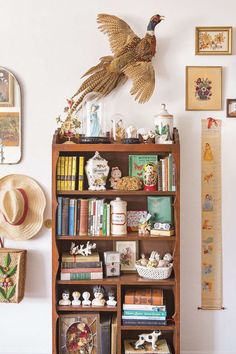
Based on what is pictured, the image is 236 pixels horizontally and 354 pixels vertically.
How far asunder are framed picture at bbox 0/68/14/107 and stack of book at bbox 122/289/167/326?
1.27 meters

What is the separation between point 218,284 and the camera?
8.36 ft

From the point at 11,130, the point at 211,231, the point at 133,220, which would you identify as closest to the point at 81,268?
the point at 133,220

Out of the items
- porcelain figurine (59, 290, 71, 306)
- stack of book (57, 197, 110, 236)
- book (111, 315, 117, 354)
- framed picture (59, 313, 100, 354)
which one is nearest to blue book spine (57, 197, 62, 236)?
stack of book (57, 197, 110, 236)

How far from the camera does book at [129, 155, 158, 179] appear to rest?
2.45 meters

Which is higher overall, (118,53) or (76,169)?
(118,53)

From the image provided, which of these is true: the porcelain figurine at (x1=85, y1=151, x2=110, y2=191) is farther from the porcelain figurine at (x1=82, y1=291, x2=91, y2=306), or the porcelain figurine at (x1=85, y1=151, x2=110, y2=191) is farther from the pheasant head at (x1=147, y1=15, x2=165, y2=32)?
the pheasant head at (x1=147, y1=15, x2=165, y2=32)

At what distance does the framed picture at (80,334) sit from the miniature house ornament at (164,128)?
1.00 m

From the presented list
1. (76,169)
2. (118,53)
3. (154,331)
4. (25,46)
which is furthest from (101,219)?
(25,46)

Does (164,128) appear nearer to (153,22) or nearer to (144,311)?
(153,22)

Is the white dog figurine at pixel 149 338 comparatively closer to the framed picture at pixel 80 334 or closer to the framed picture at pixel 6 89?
the framed picture at pixel 80 334

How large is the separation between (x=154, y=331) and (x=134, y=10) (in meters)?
1.76

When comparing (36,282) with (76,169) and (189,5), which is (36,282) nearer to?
(76,169)

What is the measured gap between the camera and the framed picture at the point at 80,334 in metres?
2.39

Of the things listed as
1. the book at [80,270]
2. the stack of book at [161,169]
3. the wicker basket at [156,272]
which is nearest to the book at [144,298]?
the wicker basket at [156,272]
